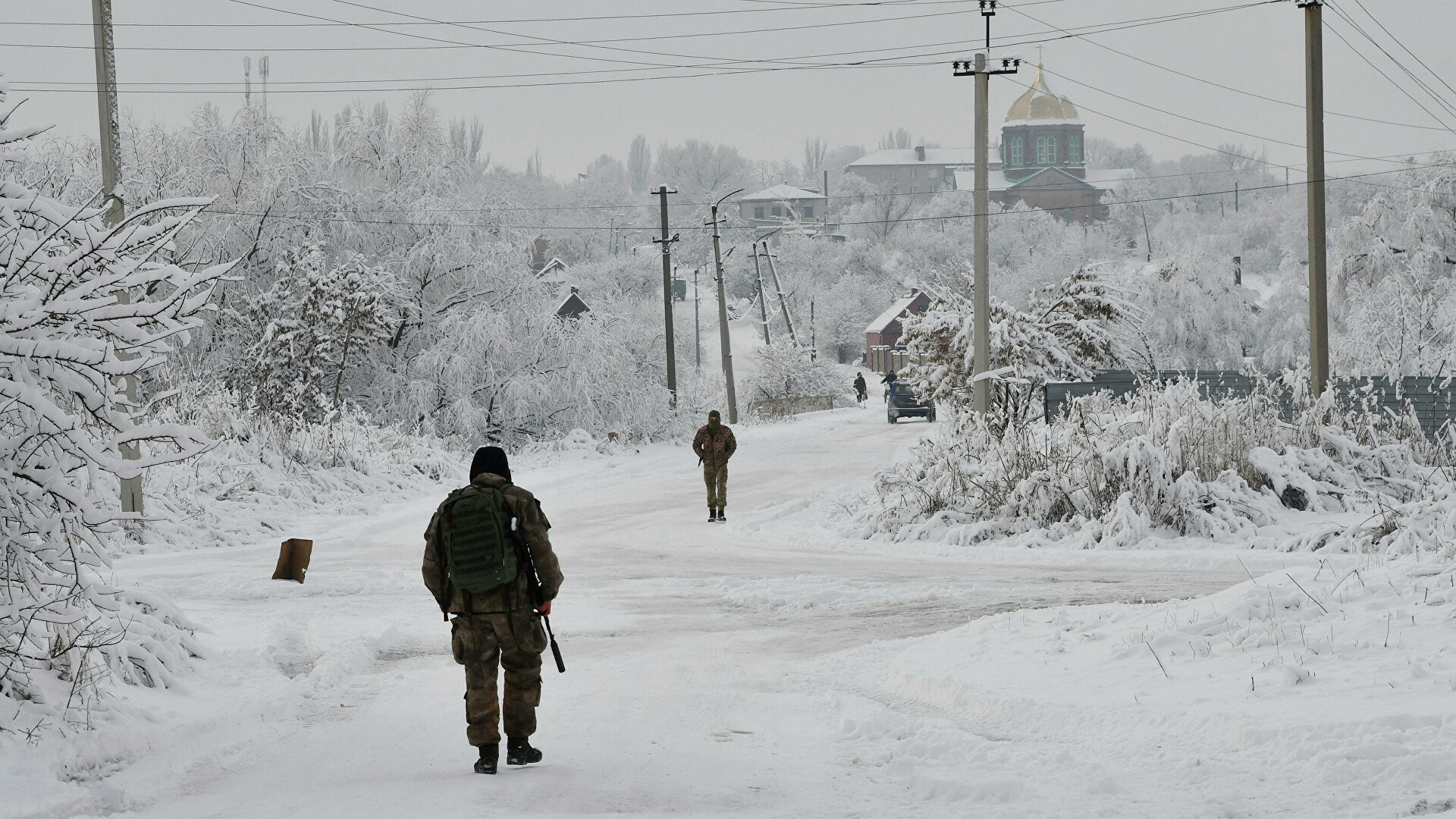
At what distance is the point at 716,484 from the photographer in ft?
67.3

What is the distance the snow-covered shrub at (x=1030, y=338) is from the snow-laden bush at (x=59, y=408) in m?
20.9

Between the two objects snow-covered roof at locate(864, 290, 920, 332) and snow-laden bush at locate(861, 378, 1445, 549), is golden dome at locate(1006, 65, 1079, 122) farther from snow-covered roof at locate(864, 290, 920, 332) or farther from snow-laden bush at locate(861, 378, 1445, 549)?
snow-laden bush at locate(861, 378, 1445, 549)

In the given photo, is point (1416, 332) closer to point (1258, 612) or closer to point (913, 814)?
point (1258, 612)

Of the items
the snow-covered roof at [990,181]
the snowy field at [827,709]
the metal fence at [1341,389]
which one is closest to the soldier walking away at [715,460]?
the metal fence at [1341,389]

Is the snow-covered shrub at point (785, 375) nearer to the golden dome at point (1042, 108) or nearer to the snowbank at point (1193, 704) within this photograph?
the snowbank at point (1193, 704)

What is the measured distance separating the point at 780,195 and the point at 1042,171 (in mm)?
30670

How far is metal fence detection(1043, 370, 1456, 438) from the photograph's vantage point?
23345 millimetres

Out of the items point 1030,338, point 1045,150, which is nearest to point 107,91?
point 1030,338

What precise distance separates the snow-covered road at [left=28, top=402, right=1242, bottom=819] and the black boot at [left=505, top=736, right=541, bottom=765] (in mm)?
73

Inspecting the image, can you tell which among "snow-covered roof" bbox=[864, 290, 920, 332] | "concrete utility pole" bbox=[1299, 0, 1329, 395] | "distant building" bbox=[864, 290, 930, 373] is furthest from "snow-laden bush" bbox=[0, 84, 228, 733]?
"snow-covered roof" bbox=[864, 290, 920, 332]

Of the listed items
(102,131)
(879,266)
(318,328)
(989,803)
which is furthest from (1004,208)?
(989,803)

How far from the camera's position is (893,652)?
32.6 ft

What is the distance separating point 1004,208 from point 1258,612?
15453 centimetres

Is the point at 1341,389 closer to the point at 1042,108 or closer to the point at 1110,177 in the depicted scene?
the point at 1042,108
